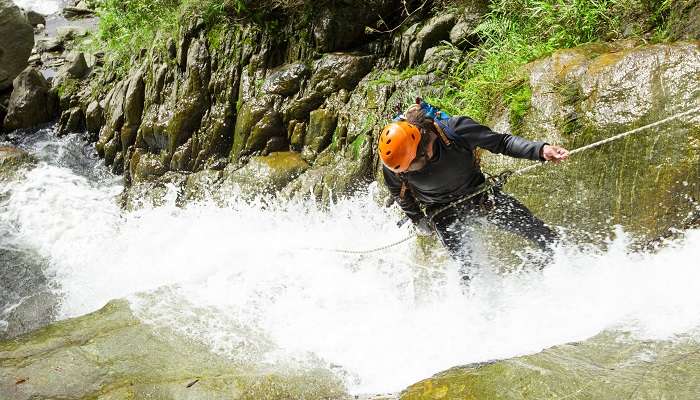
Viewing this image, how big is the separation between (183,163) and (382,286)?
509cm

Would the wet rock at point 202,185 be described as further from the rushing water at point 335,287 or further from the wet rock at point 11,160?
the wet rock at point 11,160

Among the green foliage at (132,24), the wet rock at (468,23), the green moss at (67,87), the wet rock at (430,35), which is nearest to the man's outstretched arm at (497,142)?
the wet rock at (468,23)

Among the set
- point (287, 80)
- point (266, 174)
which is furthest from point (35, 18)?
point (266, 174)

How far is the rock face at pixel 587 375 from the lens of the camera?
2.87 m

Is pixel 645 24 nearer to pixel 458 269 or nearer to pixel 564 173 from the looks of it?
pixel 564 173

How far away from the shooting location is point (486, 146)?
4.18 m

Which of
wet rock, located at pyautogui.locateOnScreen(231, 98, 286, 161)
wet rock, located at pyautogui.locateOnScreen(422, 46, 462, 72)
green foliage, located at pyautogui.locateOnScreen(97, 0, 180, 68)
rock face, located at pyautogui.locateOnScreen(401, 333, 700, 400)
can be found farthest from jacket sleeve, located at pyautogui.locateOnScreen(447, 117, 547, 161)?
green foliage, located at pyautogui.locateOnScreen(97, 0, 180, 68)

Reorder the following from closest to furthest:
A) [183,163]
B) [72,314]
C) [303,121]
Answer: [72,314], [303,121], [183,163]

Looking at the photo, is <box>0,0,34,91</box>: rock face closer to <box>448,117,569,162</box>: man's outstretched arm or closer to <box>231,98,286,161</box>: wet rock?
<box>231,98,286,161</box>: wet rock

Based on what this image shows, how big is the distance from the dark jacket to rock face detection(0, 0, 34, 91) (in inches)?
478

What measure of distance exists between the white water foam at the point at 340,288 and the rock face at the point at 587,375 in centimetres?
28

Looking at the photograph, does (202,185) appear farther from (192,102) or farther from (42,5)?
(42,5)

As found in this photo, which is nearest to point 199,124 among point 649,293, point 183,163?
point 183,163

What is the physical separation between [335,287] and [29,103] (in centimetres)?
1030
